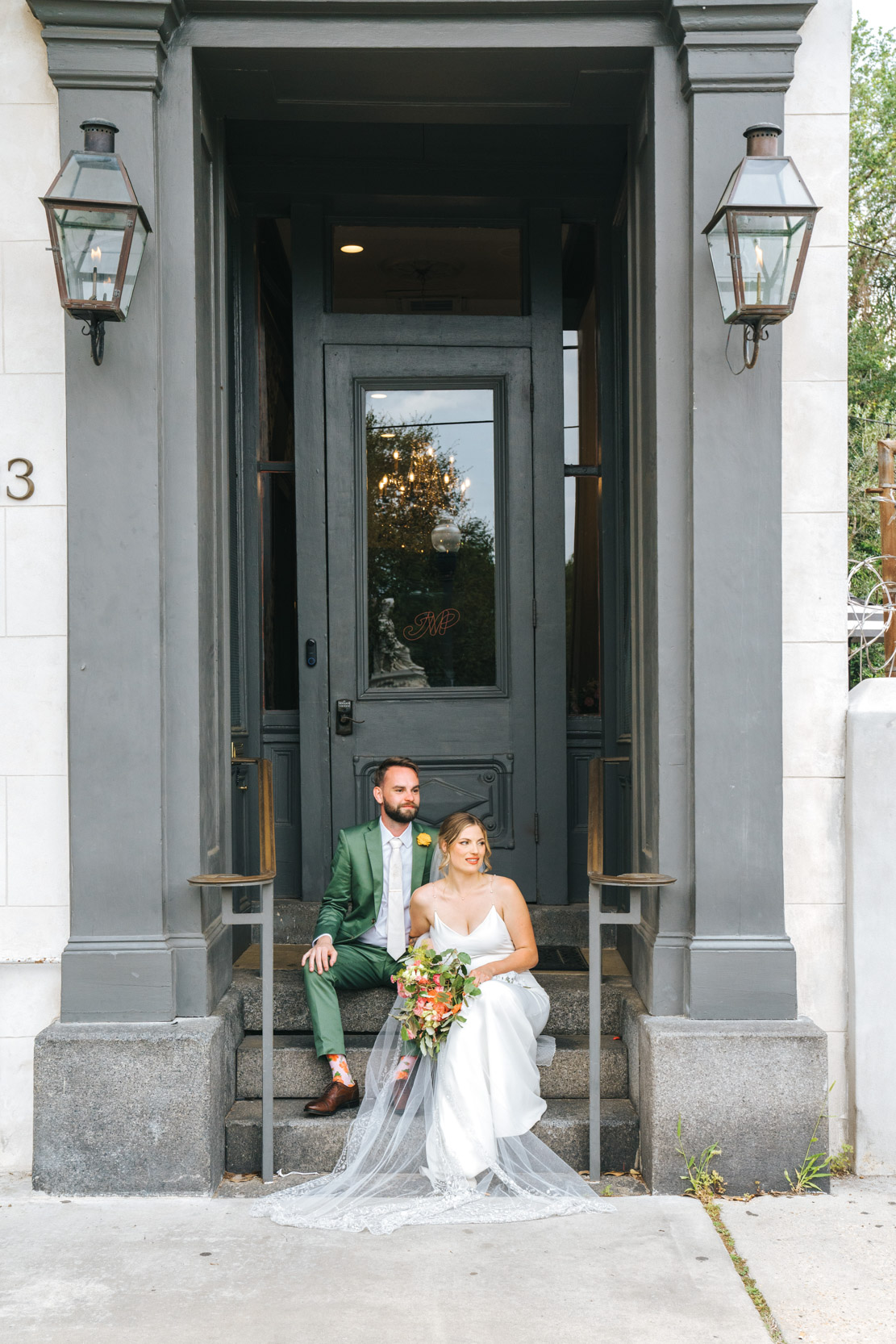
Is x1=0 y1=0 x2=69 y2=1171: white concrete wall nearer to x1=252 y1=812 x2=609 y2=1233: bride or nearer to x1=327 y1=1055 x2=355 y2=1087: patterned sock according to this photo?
x1=327 y1=1055 x2=355 y2=1087: patterned sock

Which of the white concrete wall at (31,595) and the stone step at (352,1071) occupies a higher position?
the white concrete wall at (31,595)

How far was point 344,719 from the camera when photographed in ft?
18.0

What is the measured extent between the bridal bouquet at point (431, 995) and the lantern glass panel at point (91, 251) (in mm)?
2506

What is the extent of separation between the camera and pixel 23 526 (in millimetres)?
4070

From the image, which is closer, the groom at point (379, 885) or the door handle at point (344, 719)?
the groom at point (379, 885)

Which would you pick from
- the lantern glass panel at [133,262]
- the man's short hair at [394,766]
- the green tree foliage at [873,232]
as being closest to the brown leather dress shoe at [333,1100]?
the man's short hair at [394,766]

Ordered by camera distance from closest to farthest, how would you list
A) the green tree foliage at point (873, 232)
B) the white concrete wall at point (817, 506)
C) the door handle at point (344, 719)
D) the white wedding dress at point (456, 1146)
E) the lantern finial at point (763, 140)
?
the white wedding dress at point (456, 1146) → the lantern finial at point (763, 140) → the white concrete wall at point (817, 506) → the door handle at point (344, 719) → the green tree foliage at point (873, 232)

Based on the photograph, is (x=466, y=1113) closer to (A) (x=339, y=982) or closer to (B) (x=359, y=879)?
(A) (x=339, y=982)

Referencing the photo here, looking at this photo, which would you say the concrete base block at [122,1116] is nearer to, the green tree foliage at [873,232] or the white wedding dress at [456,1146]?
the white wedding dress at [456,1146]

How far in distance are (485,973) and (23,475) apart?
247cm

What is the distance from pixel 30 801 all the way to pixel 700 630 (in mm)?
2513

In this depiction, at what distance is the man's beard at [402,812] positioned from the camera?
4.50m

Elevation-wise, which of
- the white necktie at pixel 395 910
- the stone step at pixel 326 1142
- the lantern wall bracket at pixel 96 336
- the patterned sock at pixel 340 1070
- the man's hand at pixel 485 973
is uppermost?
the lantern wall bracket at pixel 96 336

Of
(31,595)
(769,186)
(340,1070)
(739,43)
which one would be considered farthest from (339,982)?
(739,43)
